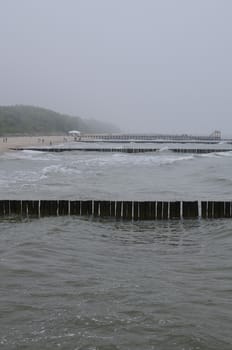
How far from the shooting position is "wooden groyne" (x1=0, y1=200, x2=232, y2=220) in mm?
14242

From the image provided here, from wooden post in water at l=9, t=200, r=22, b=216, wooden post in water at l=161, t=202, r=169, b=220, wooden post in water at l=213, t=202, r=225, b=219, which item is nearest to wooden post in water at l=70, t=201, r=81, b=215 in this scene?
wooden post in water at l=9, t=200, r=22, b=216

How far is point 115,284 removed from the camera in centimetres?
730

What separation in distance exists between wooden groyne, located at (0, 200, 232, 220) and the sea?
0.54m

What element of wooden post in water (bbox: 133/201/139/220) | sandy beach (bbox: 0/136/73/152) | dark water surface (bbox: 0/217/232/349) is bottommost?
dark water surface (bbox: 0/217/232/349)

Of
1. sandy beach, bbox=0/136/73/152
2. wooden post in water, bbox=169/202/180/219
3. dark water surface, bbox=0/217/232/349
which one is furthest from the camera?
sandy beach, bbox=0/136/73/152

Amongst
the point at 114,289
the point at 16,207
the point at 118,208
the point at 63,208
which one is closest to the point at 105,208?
the point at 118,208

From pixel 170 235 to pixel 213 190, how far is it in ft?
34.9

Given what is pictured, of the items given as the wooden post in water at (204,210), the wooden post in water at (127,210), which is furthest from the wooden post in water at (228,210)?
the wooden post in water at (127,210)

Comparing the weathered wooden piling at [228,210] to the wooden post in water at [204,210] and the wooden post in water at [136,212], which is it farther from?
the wooden post in water at [136,212]

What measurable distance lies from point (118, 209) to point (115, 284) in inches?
279

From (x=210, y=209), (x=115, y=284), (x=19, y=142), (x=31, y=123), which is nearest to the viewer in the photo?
(x=115, y=284)

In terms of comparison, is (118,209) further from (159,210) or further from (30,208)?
(30,208)

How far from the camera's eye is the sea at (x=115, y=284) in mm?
5398

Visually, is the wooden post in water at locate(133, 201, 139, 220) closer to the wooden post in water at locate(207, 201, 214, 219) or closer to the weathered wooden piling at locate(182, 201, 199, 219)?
the weathered wooden piling at locate(182, 201, 199, 219)
